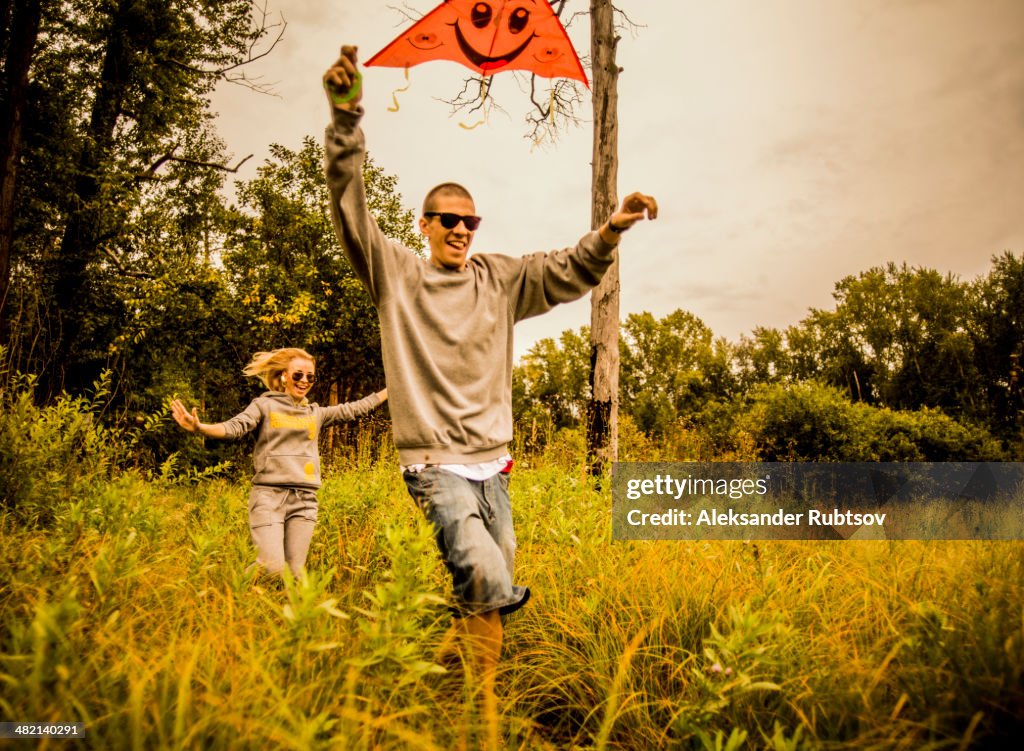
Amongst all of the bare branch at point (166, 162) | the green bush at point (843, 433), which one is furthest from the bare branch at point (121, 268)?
the green bush at point (843, 433)

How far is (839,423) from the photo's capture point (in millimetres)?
9000

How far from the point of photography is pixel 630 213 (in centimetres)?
236

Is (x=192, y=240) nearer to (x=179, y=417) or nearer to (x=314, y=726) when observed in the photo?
(x=179, y=417)

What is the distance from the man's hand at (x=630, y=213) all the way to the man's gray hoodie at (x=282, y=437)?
276 centimetres

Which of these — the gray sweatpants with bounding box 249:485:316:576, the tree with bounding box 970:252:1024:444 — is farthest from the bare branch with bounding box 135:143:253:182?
the tree with bounding box 970:252:1024:444

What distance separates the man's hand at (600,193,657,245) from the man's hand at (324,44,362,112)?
3.70 ft

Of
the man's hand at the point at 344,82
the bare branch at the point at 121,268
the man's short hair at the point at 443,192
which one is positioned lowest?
the man's short hair at the point at 443,192

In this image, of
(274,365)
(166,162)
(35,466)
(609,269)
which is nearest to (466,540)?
(274,365)

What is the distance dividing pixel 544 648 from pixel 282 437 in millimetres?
2462

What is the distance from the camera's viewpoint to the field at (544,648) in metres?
1.43

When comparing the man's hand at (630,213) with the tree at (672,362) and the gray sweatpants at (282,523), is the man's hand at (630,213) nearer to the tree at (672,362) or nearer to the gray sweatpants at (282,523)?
the gray sweatpants at (282,523)

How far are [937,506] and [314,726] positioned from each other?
7882mm

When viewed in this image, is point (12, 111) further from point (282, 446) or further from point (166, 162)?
point (282, 446)

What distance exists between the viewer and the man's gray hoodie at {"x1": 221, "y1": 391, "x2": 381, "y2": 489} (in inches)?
148
